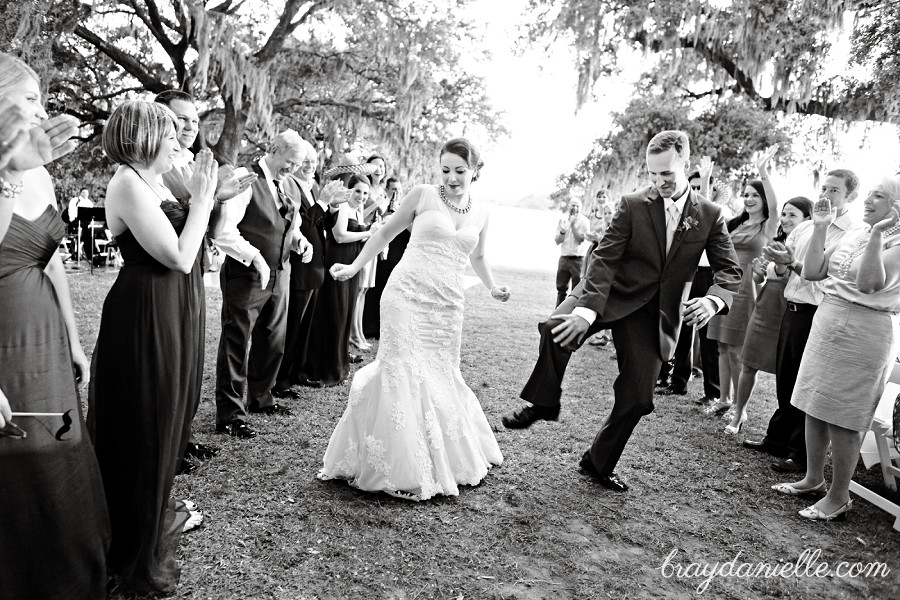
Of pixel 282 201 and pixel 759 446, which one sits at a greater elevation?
pixel 282 201

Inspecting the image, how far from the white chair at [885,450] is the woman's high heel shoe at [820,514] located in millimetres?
299

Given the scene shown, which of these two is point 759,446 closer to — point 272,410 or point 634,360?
point 634,360

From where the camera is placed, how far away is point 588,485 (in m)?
4.20

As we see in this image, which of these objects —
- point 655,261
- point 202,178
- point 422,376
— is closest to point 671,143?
point 655,261

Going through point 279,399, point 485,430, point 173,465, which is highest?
point 173,465

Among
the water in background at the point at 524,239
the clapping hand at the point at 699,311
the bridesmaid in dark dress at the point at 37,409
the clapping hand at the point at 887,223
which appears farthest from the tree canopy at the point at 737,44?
the water in background at the point at 524,239

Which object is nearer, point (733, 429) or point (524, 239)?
point (733, 429)

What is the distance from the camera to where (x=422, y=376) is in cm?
386

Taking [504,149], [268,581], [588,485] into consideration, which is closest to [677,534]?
[588,485]

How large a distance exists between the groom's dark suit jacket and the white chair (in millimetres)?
1689

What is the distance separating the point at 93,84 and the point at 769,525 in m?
18.0

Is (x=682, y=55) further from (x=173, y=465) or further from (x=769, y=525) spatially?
(x=173, y=465)

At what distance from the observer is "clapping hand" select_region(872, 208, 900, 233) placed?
344 cm

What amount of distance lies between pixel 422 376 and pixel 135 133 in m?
2.10
